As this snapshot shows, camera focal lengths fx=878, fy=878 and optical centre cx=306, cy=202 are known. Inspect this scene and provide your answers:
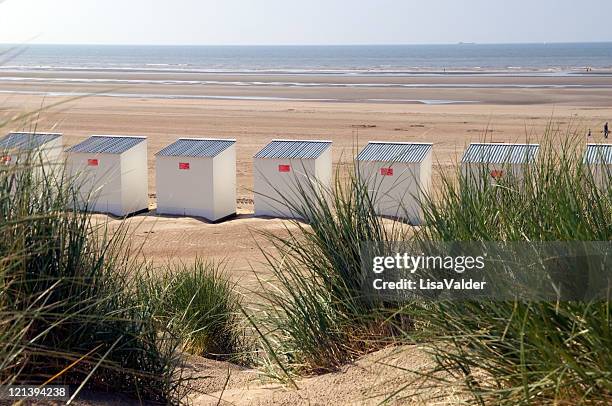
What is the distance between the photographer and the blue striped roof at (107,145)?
12.8 m

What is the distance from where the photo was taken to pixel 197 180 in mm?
12633

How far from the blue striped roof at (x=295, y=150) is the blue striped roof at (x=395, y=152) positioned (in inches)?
25.2

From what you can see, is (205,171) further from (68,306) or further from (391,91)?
(391,91)

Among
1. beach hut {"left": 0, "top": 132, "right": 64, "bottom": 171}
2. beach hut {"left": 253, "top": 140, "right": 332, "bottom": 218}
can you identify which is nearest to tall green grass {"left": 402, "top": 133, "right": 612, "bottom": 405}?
beach hut {"left": 0, "top": 132, "right": 64, "bottom": 171}

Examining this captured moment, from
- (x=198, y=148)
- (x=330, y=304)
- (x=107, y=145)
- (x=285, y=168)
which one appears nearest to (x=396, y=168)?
(x=285, y=168)

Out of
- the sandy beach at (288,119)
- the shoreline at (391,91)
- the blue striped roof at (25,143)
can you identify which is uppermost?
the blue striped roof at (25,143)

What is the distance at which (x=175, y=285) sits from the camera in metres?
6.07

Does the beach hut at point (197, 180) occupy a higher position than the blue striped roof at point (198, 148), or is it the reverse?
the blue striped roof at point (198, 148)

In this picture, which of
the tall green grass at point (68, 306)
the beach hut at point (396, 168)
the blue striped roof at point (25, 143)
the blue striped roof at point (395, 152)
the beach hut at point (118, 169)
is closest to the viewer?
the tall green grass at point (68, 306)

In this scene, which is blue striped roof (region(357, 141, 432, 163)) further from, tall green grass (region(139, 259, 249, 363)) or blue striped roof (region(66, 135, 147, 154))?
tall green grass (region(139, 259, 249, 363))

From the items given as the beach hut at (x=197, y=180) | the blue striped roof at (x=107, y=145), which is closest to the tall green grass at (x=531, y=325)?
the beach hut at (x=197, y=180)

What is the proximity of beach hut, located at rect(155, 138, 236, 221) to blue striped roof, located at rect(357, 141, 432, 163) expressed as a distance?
2.01 metres

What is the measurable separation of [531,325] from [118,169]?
9.93m

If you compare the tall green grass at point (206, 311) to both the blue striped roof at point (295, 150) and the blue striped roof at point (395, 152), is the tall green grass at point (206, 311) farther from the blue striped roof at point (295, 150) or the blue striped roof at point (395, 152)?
the blue striped roof at point (295, 150)
